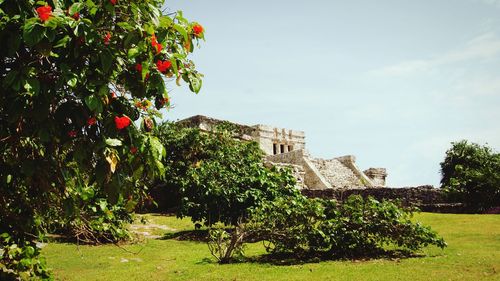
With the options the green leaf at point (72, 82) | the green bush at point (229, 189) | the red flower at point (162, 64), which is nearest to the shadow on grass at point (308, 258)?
the green bush at point (229, 189)

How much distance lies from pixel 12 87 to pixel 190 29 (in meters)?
1.48

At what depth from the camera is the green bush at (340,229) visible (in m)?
9.23

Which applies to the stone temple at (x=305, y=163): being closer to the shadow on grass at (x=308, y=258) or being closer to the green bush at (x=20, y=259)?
the shadow on grass at (x=308, y=258)

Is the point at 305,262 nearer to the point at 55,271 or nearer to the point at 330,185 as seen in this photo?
the point at 55,271

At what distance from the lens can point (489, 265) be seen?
770 cm

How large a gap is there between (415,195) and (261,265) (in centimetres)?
1366

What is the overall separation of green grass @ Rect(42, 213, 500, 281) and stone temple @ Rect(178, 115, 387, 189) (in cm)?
1384

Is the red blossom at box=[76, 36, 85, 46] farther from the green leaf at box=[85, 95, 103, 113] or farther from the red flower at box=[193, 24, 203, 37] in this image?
the red flower at box=[193, 24, 203, 37]

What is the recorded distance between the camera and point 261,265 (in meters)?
8.82

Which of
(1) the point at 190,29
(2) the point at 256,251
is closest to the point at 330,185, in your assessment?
(2) the point at 256,251

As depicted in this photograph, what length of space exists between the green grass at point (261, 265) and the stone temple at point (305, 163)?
45.4 ft

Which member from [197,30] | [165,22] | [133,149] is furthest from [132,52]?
[197,30]

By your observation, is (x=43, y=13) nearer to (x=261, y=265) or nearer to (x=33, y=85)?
(x=33, y=85)

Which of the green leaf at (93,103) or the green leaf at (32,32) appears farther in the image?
the green leaf at (93,103)
